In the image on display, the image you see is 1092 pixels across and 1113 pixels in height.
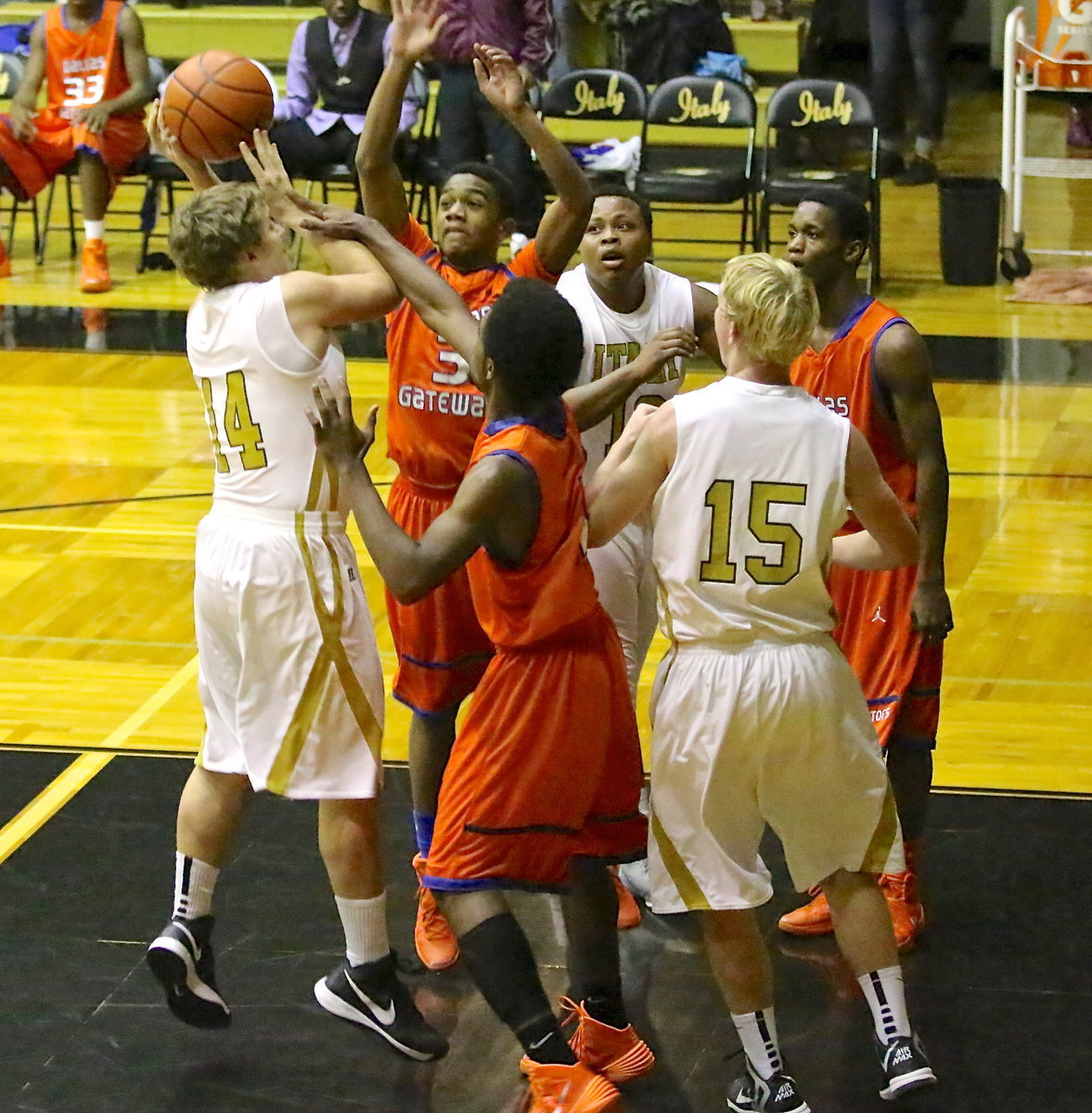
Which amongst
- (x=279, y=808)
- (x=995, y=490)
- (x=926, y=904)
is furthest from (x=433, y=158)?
(x=926, y=904)

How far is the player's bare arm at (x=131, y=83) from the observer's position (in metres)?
10.8

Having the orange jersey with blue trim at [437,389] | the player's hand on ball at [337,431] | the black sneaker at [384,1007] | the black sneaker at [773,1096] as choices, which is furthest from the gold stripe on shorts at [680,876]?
the orange jersey with blue trim at [437,389]

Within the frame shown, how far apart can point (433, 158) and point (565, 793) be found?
7912mm

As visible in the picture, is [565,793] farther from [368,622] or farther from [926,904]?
[926,904]

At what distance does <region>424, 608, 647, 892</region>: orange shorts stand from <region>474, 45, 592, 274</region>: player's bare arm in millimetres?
1042

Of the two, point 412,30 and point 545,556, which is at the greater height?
point 412,30

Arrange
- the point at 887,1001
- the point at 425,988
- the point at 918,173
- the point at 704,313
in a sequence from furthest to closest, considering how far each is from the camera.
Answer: the point at 918,173
the point at 704,313
the point at 425,988
the point at 887,1001

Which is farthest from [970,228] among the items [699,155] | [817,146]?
[699,155]

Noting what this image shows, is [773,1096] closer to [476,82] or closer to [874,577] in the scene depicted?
[874,577]

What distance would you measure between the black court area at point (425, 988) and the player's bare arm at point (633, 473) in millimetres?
1130

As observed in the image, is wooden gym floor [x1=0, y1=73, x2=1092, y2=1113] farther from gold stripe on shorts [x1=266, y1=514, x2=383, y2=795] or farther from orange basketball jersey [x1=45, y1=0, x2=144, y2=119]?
orange basketball jersey [x1=45, y1=0, x2=144, y2=119]

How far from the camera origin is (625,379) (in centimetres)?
358

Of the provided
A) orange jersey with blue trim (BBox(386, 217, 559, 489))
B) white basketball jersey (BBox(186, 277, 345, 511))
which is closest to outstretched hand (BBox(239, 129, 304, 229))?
white basketball jersey (BBox(186, 277, 345, 511))

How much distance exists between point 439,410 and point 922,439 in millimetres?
1069
